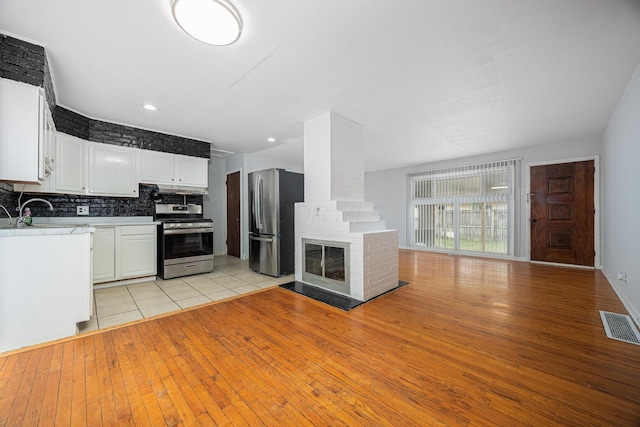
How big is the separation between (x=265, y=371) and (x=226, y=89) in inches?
112

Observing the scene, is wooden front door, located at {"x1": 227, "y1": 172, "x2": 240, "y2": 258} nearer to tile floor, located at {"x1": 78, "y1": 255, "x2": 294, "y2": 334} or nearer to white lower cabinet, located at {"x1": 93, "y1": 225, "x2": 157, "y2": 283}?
tile floor, located at {"x1": 78, "y1": 255, "x2": 294, "y2": 334}

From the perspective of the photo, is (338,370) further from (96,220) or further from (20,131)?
(96,220)

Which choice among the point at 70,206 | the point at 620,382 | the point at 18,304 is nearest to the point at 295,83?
the point at 18,304

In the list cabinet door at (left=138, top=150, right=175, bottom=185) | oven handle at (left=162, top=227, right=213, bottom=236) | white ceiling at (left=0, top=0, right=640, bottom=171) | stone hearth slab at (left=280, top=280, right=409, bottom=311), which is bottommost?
stone hearth slab at (left=280, top=280, right=409, bottom=311)

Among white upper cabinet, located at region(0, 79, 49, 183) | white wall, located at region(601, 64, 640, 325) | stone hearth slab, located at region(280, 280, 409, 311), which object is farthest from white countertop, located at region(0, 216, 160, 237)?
white wall, located at region(601, 64, 640, 325)

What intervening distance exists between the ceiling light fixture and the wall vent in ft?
13.1

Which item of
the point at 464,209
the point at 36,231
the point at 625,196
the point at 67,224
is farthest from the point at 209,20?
the point at 464,209

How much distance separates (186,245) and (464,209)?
6.32 m

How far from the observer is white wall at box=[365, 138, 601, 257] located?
484cm

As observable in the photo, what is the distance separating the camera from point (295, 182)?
170 inches

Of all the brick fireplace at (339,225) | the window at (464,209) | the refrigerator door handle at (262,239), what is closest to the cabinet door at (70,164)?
the refrigerator door handle at (262,239)

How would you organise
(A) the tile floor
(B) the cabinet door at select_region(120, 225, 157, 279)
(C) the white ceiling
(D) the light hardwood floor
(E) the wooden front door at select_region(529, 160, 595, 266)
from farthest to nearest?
(E) the wooden front door at select_region(529, 160, 595, 266) < (B) the cabinet door at select_region(120, 225, 157, 279) < (A) the tile floor < (C) the white ceiling < (D) the light hardwood floor

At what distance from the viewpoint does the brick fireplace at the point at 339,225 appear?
308 cm

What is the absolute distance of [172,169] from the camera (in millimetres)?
4379
